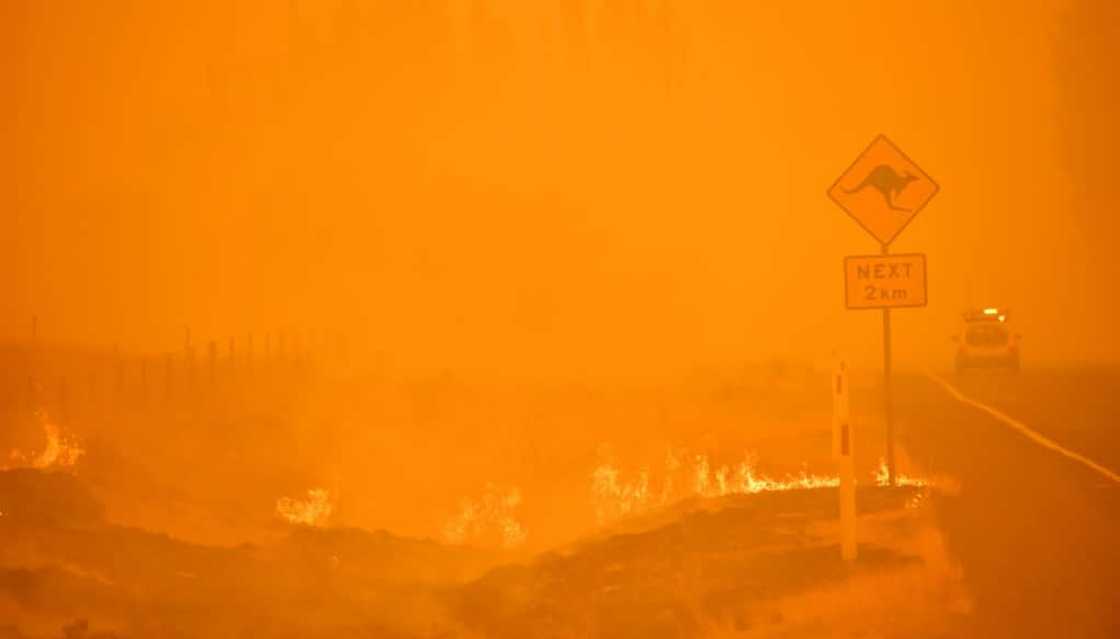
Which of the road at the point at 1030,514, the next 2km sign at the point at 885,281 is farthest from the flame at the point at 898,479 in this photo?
the next 2km sign at the point at 885,281

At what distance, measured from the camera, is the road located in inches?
344

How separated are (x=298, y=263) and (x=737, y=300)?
4205 centimetres

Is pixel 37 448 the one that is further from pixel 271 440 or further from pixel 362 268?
pixel 362 268

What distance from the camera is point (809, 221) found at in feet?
600

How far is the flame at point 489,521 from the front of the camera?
57.8 ft

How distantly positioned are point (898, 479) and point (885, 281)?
3.21 meters

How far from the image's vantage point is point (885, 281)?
13.2 metres

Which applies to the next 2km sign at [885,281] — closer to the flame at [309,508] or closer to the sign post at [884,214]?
the sign post at [884,214]

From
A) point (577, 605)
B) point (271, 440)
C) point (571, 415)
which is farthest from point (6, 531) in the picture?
point (571, 415)

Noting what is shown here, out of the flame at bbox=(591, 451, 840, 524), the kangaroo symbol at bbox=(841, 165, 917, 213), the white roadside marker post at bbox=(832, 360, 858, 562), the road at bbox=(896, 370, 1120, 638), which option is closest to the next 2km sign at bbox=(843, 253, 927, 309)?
the kangaroo symbol at bbox=(841, 165, 917, 213)

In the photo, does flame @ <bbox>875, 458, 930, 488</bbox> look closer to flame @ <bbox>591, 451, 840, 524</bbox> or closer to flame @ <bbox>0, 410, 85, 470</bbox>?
flame @ <bbox>591, 451, 840, 524</bbox>

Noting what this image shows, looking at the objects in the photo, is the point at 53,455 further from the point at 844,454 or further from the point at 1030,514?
the point at 1030,514

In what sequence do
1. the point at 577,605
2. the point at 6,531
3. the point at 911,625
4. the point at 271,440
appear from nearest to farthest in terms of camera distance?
the point at 911,625 → the point at 577,605 → the point at 6,531 → the point at 271,440

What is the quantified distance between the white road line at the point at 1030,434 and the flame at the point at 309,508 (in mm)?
10481
